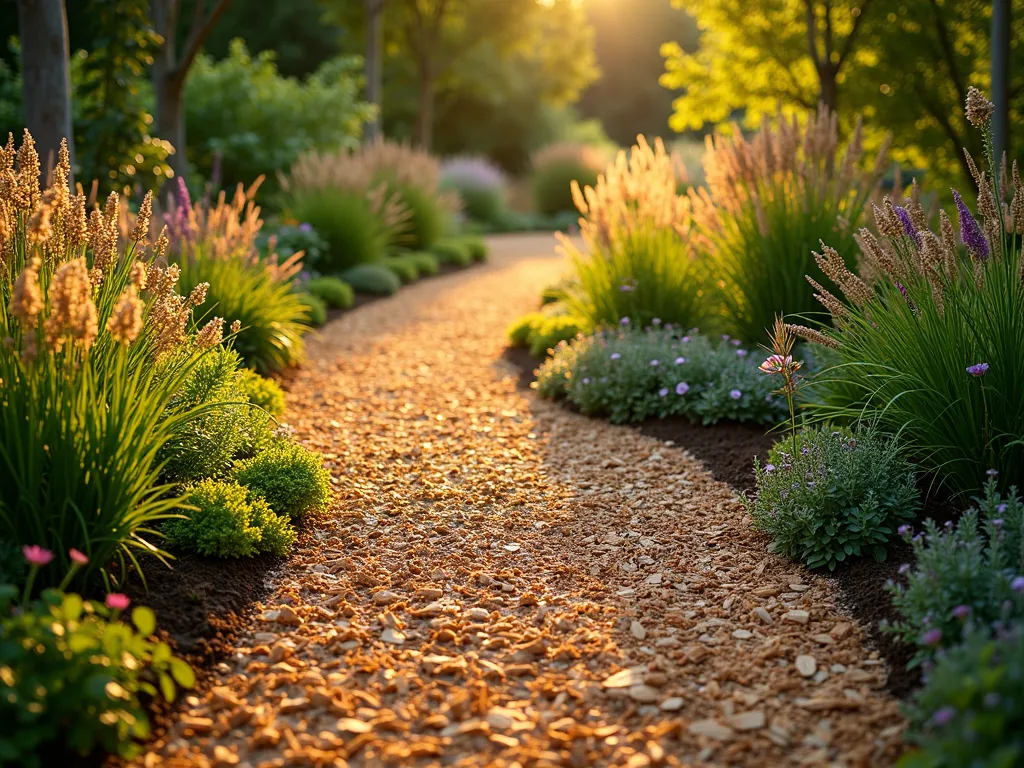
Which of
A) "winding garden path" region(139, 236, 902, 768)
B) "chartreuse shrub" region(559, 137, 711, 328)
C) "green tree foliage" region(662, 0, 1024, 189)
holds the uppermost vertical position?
"green tree foliage" region(662, 0, 1024, 189)

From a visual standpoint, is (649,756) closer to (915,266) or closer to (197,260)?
(915,266)

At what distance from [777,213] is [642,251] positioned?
1147 millimetres

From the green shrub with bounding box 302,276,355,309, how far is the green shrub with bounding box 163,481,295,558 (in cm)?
505

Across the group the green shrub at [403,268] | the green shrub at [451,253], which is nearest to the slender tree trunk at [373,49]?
the green shrub at [451,253]

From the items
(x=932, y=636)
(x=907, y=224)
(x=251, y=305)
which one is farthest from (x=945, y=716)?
(x=251, y=305)

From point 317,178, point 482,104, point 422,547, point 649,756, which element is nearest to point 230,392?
point 422,547

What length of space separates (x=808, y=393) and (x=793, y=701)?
84.9 inches

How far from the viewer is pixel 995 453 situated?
10.0 feet

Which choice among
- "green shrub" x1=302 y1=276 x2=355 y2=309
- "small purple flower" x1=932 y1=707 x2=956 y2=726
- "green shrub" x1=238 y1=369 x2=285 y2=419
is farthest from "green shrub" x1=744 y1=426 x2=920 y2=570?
"green shrub" x1=302 y1=276 x2=355 y2=309

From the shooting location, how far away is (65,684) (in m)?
2.04

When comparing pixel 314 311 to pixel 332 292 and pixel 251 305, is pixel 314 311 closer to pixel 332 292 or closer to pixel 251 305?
pixel 332 292

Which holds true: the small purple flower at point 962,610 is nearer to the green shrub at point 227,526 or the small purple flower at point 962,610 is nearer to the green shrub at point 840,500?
the green shrub at point 840,500

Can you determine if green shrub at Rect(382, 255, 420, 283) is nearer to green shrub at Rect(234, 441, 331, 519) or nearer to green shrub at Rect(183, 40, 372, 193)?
green shrub at Rect(183, 40, 372, 193)

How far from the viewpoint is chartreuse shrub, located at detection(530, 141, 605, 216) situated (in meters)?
20.8
